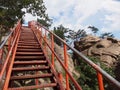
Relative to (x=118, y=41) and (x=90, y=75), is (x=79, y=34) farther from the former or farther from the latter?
(x=90, y=75)

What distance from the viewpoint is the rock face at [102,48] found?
3193 cm

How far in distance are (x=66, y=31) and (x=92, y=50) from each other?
26902 mm

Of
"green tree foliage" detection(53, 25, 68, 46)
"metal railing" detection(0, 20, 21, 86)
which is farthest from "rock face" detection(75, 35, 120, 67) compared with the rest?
"metal railing" detection(0, 20, 21, 86)

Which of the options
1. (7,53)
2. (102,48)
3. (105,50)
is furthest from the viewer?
(102,48)

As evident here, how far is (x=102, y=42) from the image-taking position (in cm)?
3472

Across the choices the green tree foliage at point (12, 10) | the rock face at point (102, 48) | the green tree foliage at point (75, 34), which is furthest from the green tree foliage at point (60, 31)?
the green tree foliage at point (12, 10)

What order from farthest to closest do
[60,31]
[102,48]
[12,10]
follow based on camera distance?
[60,31] → [102,48] → [12,10]

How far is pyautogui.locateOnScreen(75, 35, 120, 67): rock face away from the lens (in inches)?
1257

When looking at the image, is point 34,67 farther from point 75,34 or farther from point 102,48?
point 75,34

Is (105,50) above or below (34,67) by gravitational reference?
below

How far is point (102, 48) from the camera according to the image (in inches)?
1331

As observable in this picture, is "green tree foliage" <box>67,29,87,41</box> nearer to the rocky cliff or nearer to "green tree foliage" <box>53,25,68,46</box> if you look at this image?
"green tree foliage" <box>53,25,68,46</box>

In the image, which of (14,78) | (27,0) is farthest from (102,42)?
(14,78)

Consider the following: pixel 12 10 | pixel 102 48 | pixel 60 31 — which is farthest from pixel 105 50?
pixel 60 31
